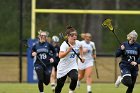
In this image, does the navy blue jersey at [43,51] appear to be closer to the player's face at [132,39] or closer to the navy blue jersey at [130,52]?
the navy blue jersey at [130,52]

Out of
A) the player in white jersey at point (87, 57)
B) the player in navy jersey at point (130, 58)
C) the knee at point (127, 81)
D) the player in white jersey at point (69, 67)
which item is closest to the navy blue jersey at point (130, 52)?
the player in navy jersey at point (130, 58)

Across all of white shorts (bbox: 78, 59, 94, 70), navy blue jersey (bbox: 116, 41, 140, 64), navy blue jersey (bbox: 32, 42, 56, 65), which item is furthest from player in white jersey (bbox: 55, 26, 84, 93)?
white shorts (bbox: 78, 59, 94, 70)

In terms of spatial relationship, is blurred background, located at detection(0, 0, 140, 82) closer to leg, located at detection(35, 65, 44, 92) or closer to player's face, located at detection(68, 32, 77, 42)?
leg, located at detection(35, 65, 44, 92)

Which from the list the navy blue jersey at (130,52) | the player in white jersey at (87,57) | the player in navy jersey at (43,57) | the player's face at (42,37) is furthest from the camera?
the player in white jersey at (87,57)

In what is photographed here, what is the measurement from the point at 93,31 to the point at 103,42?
7.92ft

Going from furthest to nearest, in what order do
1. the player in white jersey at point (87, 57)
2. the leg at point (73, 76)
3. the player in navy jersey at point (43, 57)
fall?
the player in white jersey at point (87, 57)
the player in navy jersey at point (43, 57)
the leg at point (73, 76)

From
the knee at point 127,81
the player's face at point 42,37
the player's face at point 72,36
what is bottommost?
the knee at point 127,81

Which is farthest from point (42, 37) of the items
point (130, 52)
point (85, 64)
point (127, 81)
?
point (85, 64)

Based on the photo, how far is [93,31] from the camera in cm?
3372

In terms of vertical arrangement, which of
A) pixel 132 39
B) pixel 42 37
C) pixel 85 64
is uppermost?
pixel 132 39

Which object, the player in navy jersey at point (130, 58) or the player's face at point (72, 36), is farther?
the player in navy jersey at point (130, 58)

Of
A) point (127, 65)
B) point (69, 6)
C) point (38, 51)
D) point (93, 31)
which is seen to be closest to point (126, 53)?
point (127, 65)

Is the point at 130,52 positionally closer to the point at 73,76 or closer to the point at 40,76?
the point at 73,76

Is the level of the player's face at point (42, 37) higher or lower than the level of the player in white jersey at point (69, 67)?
higher
